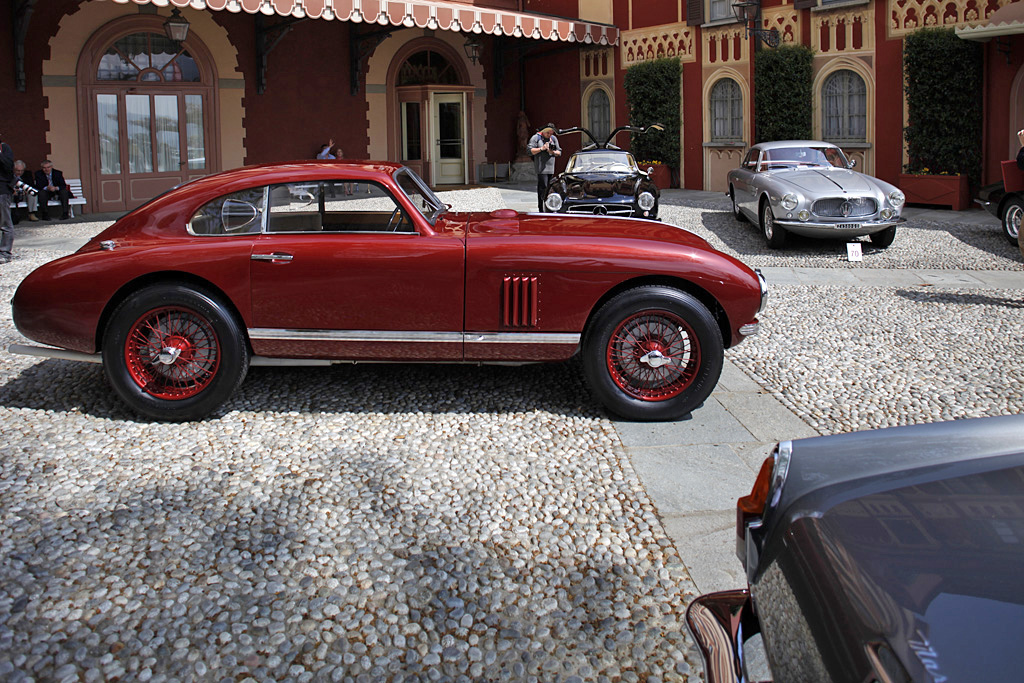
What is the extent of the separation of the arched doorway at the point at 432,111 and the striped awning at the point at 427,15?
3.02 m

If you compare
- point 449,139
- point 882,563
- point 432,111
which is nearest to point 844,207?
point 882,563

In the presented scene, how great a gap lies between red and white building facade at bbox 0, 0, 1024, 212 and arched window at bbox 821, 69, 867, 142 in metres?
0.04

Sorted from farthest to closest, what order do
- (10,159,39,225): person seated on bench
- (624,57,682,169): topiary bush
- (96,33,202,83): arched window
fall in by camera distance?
(624,57,682,169): topiary bush → (96,33,202,83): arched window → (10,159,39,225): person seated on bench

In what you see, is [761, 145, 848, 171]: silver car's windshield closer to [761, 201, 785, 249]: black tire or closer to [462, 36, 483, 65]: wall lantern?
[761, 201, 785, 249]: black tire

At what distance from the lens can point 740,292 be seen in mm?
5098

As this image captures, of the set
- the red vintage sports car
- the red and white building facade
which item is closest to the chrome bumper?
the red and white building facade

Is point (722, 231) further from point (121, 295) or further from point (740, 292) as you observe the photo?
point (121, 295)

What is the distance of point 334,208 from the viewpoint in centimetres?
552

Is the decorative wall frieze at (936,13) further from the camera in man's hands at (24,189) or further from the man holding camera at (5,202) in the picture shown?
the camera in man's hands at (24,189)

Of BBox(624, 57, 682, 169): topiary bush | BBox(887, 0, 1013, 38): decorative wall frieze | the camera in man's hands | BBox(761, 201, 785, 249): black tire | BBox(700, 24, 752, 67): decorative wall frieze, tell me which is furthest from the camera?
BBox(624, 57, 682, 169): topiary bush

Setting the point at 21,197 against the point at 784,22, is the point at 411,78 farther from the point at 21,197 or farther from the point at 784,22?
the point at 21,197

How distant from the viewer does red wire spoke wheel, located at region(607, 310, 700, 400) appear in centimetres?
505

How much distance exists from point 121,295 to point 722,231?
10135 mm

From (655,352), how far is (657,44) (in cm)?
1851
